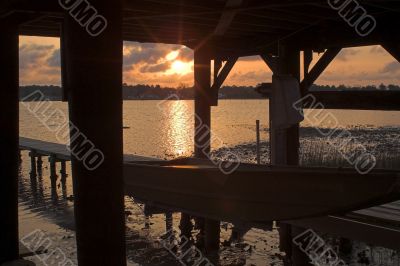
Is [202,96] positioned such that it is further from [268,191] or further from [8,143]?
[8,143]

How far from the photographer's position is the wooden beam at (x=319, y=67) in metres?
8.63

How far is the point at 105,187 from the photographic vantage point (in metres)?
2.90

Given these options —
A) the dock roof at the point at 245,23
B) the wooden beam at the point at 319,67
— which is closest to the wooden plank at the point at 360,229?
the wooden beam at the point at 319,67

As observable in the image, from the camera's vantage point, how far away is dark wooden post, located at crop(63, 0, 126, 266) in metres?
2.83

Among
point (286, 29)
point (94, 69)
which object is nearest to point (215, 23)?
point (286, 29)

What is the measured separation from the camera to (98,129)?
2830mm

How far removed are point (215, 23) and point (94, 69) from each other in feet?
19.0

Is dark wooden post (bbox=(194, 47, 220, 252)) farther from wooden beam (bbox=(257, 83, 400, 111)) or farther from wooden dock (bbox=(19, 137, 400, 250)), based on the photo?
wooden dock (bbox=(19, 137, 400, 250))

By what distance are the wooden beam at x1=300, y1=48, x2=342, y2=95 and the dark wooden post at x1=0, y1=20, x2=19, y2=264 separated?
5.53 meters

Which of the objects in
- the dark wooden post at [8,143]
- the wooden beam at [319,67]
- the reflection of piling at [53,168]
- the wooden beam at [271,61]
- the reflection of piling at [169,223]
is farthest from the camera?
the reflection of piling at [53,168]

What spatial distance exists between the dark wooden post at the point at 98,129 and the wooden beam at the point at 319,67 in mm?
6339

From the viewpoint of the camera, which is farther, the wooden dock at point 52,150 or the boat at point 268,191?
the wooden dock at point 52,150

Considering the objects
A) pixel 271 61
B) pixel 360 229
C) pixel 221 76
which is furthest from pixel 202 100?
pixel 360 229

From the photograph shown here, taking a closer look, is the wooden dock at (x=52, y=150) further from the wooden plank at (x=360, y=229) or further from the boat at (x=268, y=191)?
the boat at (x=268, y=191)
